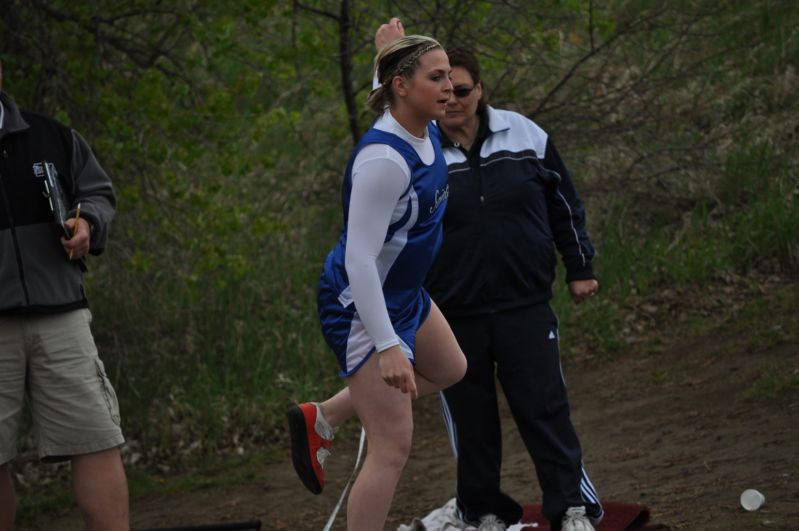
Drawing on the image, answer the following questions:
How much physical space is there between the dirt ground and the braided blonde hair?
2242mm

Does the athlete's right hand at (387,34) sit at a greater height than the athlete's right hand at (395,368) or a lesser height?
greater

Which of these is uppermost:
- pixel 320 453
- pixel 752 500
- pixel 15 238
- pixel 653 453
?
pixel 15 238

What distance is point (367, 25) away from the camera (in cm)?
893

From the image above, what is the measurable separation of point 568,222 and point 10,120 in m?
Answer: 2.29

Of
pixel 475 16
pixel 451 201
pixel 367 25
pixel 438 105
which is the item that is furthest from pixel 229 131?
pixel 438 105

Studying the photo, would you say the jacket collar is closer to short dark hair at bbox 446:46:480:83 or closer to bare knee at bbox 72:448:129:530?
bare knee at bbox 72:448:129:530

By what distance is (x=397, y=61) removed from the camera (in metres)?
4.11

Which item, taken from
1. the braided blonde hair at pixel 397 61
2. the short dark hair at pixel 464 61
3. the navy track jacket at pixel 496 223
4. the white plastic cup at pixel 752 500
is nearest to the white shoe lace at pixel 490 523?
the navy track jacket at pixel 496 223

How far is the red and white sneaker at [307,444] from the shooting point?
4.48 m

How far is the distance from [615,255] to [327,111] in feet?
11.2

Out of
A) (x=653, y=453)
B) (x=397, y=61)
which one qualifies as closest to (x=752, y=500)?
(x=653, y=453)

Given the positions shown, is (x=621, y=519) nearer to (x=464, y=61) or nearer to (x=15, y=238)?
(x=464, y=61)

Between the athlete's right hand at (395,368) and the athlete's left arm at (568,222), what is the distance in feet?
4.82

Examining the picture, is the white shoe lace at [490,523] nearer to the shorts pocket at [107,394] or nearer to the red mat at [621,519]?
the red mat at [621,519]
